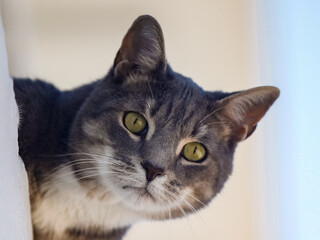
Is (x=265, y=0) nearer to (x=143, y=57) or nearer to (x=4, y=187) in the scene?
(x=143, y=57)

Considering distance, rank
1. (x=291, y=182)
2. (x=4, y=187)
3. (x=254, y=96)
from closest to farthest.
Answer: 1. (x=4, y=187)
2. (x=254, y=96)
3. (x=291, y=182)

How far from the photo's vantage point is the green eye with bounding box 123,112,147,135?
2.84ft

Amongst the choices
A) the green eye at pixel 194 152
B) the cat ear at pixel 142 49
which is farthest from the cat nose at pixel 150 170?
the cat ear at pixel 142 49

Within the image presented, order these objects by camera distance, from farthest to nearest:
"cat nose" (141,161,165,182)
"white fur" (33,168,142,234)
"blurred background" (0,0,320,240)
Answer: "blurred background" (0,0,320,240) → "white fur" (33,168,142,234) → "cat nose" (141,161,165,182)

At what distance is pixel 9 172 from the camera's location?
0.61 metres

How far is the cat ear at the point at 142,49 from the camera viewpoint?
0.84m

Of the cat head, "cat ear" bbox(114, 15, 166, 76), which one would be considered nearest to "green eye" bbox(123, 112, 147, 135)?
the cat head

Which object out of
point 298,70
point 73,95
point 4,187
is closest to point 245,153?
point 298,70

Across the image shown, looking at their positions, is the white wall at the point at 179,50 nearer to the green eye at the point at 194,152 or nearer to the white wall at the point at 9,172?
the green eye at the point at 194,152

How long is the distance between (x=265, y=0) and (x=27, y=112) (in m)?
0.67

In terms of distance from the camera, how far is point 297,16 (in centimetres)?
97

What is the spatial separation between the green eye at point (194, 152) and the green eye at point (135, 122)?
107mm

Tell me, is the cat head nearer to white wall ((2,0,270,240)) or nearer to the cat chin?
the cat chin

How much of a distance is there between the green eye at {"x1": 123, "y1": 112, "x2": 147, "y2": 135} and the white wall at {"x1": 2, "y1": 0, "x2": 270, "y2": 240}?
0.78 ft
